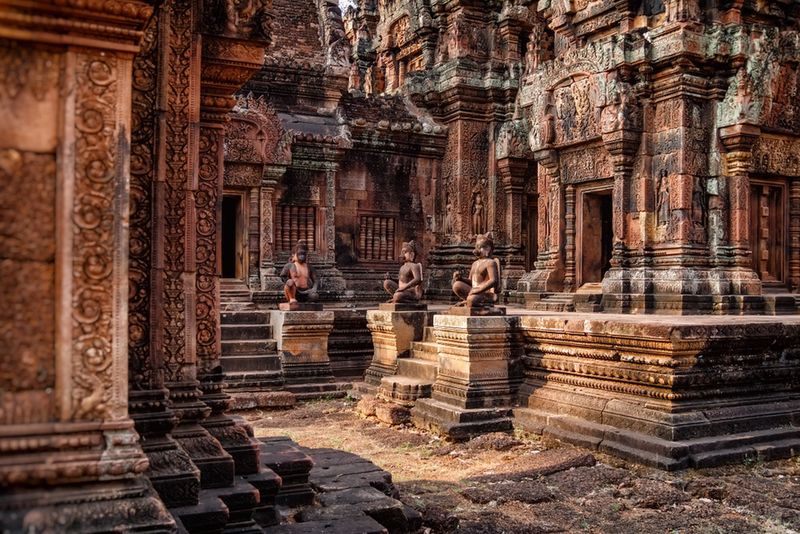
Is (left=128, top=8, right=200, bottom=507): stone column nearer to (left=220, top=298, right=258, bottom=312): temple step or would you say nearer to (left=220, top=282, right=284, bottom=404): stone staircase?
(left=220, top=282, right=284, bottom=404): stone staircase

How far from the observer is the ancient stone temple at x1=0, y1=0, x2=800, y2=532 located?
263cm

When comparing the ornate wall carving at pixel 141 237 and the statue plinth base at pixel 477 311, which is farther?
the statue plinth base at pixel 477 311

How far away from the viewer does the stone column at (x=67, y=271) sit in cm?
255

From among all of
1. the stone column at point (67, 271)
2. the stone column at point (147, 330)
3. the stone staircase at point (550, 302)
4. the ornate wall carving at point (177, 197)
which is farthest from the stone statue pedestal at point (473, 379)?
the stone column at point (67, 271)

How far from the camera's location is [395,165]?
1552 centimetres

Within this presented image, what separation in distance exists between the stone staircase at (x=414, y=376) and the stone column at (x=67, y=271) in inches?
271

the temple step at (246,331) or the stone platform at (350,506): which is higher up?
the temple step at (246,331)

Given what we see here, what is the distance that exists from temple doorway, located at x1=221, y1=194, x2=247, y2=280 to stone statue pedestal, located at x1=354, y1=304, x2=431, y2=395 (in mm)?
3043

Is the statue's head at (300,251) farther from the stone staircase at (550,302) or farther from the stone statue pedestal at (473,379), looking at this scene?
the stone staircase at (550,302)

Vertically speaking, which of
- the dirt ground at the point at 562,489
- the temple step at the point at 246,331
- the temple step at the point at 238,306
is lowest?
the dirt ground at the point at 562,489

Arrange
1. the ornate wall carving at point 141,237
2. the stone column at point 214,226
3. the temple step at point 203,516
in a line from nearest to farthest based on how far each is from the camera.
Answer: the temple step at point 203,516, the ornate wall carving at point 141,237, the stone column at point 214,226

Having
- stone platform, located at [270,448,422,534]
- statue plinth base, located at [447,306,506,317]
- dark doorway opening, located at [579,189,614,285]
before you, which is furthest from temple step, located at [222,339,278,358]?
dark doorway opening, located at [579,189,614,285]

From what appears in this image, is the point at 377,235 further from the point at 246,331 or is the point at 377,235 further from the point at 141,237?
the point at 141,237

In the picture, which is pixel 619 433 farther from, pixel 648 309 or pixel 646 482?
pixel 648 309
